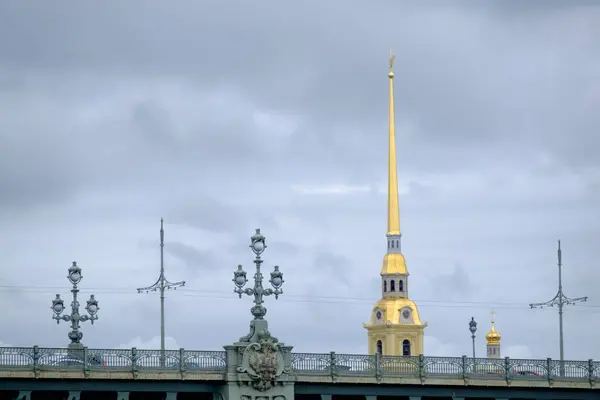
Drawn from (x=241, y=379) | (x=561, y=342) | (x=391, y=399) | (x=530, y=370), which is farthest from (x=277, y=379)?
(x=561, y=342)

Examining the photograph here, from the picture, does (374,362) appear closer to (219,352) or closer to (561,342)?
(219,352)

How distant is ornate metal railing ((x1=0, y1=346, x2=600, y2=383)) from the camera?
96.4m

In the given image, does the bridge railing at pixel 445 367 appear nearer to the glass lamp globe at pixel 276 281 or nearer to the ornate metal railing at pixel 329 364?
the ornate metal railing at pixel 329 364

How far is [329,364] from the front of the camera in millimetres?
103375

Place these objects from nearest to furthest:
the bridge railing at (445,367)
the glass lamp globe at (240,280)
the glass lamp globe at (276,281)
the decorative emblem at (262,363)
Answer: the glass lamp globe at (240,280) → the glass lamp globe at (276,281) → the decorative emblem at (262,363) → the bridge railing at (445,367)

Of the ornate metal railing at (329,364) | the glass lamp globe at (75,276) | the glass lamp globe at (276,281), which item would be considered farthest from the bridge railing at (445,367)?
the glass lamp globe at (75,276)

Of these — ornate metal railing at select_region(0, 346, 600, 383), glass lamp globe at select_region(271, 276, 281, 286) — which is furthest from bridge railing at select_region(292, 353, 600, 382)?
glass lamp globe at select_region(271, 276, 281, 286)

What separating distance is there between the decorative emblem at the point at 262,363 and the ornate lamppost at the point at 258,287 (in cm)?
51

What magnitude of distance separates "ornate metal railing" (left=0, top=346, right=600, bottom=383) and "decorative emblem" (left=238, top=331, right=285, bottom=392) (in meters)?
1.30

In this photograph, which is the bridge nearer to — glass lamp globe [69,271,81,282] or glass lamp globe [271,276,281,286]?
glass lamp globe [271,276,281,286]

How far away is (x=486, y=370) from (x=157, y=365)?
20166 mm

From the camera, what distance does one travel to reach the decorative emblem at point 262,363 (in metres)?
100

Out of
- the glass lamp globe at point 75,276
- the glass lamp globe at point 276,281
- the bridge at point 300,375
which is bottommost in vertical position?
the bridge at point 300,375

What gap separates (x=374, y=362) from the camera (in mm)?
104375
